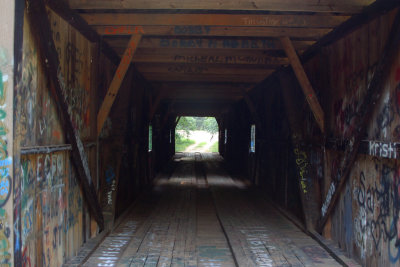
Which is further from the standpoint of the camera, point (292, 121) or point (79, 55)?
point (292, 121)

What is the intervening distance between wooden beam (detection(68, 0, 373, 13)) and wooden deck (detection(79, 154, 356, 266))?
3.35 meters

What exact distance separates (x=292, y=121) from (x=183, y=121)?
3824 cm

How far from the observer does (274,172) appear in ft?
33.3

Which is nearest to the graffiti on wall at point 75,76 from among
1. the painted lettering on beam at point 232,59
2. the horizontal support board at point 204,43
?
the horizontal support board at point 204,43

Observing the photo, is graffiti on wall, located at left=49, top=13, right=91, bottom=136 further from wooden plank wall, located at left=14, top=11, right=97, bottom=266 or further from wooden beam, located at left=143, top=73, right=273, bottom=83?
wooden beam, located at left=143, top=73, right=273, bottom=83

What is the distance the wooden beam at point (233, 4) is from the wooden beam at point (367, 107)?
958mm

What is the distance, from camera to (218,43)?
6.62 meters

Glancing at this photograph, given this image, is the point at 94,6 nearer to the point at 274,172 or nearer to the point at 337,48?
the point at 337,48

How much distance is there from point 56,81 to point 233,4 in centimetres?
233

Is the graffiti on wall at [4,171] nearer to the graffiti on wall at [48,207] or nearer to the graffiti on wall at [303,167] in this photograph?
the graffiti on wall at [48,207]

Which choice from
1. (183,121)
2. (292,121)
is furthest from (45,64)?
(183,121)

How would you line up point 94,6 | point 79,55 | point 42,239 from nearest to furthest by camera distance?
point 42,239, point 94,6, point 79,55

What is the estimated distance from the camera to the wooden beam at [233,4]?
15.3 feet

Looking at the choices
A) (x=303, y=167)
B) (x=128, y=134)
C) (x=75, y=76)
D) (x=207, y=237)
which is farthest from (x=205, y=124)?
(x=75, y=76)
